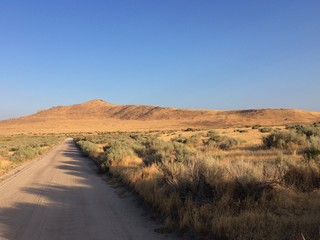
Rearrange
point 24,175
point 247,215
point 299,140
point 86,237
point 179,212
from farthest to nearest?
point 299,140, point 24,175, point 179,212, point 86,237, point 247,215

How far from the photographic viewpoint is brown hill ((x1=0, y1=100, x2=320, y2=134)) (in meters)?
115

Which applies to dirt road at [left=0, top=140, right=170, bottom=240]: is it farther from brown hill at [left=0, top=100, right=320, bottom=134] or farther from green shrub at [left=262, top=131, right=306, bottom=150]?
brown hill at [left=0, top=100, right=320, bottom=134]

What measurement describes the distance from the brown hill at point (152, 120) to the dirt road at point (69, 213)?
91412mm

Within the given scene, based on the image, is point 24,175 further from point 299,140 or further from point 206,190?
point 299,140

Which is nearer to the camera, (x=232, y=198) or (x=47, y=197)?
(x=232, y=198)

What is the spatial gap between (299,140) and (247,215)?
16.2m

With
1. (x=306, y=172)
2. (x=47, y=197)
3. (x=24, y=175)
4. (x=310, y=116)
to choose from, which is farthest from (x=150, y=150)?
Answer: (x=310, y=116)

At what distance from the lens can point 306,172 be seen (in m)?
9.23

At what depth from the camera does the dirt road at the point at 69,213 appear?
7062mm

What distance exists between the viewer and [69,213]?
28.6 feet

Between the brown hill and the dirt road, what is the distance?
9141cm

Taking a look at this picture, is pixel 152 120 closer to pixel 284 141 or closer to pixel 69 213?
pixel 284 141

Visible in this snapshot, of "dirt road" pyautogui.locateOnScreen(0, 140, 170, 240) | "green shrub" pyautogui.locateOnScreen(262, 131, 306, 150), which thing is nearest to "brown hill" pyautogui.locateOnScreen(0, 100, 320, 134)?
"green shrub" pyautogui.locateOnScreen(262, 131, 306, 150)

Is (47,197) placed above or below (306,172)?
below
